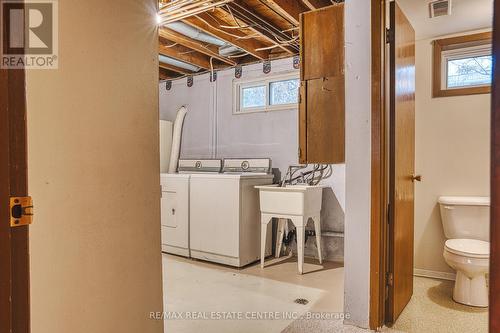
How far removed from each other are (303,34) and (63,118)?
1.78 metres

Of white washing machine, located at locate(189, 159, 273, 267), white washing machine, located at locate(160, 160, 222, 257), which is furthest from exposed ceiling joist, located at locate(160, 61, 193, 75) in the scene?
white washing machine, located at locate(189, 159, 273, 267)

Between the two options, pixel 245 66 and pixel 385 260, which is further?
pixel 245 66

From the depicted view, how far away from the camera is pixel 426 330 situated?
200 centimetres

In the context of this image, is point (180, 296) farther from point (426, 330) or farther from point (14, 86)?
point (14, 86)

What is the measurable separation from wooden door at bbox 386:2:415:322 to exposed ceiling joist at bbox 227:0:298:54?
1.25 meters

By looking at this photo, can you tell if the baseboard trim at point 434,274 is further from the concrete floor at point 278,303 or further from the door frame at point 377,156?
the door frame at point 377,156

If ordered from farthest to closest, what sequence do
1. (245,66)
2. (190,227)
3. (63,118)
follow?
(245,66), (190,227), (63,118)

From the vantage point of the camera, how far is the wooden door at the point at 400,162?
2059 millimetres

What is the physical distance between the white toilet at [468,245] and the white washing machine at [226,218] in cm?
168

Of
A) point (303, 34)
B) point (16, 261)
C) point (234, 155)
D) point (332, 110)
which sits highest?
point (303, 34)

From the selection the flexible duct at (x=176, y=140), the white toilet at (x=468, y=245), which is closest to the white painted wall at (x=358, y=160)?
the white toilet at (x=468, y=245)

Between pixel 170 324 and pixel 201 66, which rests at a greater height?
pixel 201 66

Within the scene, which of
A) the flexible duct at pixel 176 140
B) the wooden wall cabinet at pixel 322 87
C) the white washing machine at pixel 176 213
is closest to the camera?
the wooden wall cabinet at pixel 322 87

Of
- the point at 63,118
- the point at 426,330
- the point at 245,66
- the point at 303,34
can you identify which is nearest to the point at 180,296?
the point at 426,330
